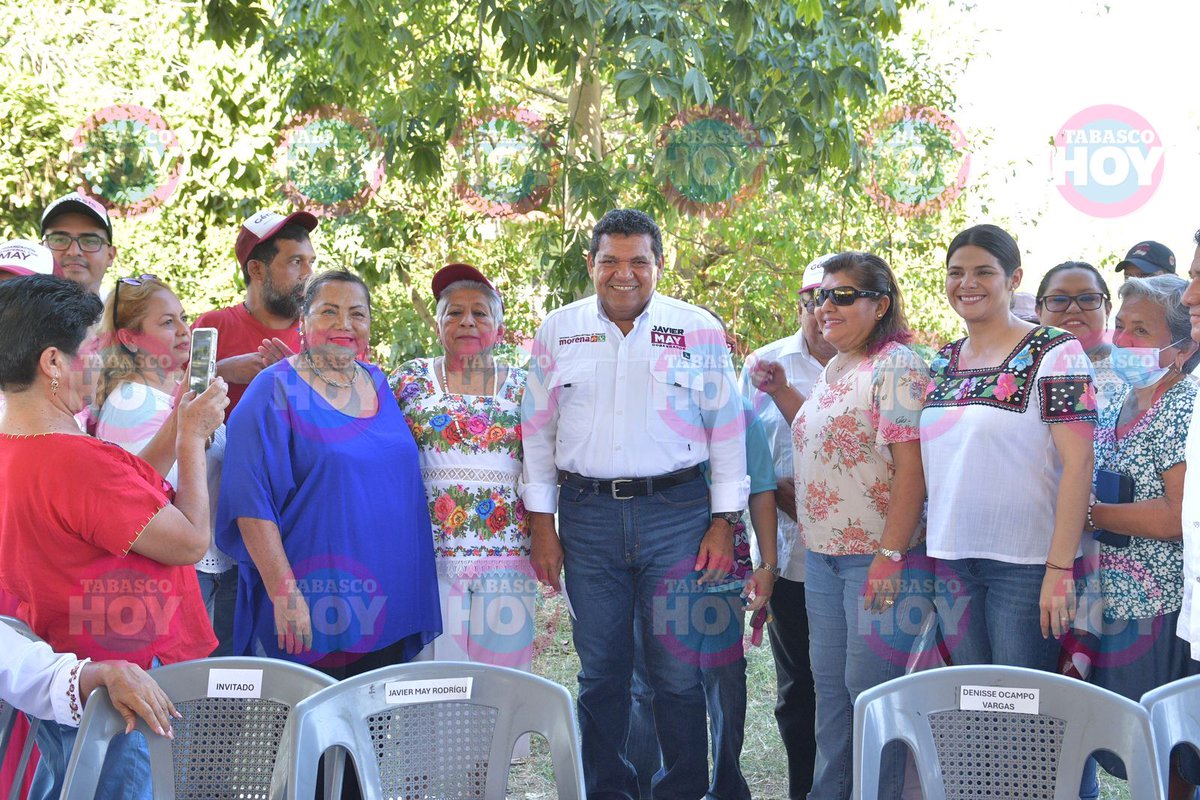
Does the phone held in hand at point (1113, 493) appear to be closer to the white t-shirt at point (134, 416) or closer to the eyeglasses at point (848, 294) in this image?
the eyeglasses at point (848, 294)

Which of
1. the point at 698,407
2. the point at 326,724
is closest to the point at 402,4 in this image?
the point at 698,407

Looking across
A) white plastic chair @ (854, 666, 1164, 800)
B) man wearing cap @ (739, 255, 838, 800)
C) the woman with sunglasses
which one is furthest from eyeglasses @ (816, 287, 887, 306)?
white plastic chair @ (854, 666, 1164, 800)

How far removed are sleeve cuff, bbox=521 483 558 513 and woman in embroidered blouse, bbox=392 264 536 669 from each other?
43 millimetres

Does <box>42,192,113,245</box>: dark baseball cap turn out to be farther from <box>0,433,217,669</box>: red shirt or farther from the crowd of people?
<box>0,433,217,669</box>: red shirt

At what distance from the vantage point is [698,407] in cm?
325

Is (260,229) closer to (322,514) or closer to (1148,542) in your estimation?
(322,514)

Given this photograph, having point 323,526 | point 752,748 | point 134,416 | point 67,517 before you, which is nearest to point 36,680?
point 67,517

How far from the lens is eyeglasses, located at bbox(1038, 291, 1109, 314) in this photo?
3.49 m

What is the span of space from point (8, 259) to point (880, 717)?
2.69 meters

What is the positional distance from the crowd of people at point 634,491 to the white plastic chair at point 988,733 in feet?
1.33

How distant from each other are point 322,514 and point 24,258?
122cm

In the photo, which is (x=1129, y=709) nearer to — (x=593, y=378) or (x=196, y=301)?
(x=593, y=378)

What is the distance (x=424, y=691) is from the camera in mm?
2078

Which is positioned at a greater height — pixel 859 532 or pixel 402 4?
pixel 402 4
